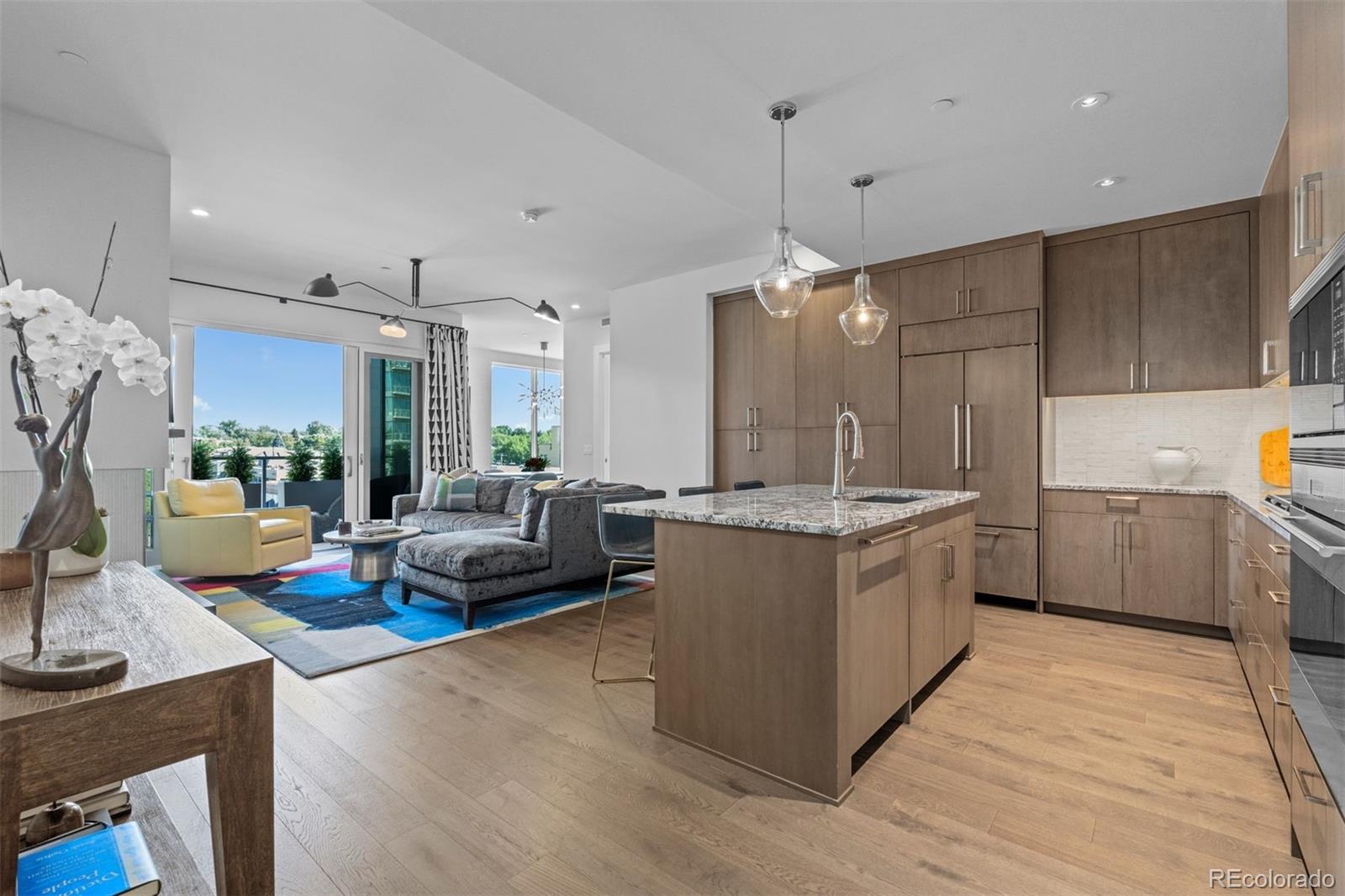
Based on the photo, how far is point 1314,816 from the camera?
4.46 feet

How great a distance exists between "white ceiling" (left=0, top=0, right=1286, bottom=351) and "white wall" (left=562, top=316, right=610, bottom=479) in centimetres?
318

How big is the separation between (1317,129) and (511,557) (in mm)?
3776

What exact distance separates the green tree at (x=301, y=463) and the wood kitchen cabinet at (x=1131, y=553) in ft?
23.5

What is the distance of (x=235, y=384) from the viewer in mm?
6516

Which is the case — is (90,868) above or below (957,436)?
below

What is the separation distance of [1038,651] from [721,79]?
3.22 metres

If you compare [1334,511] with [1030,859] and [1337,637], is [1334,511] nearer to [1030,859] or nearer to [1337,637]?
[1337,637]

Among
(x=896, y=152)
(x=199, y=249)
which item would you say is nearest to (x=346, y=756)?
(x=896, y=152)

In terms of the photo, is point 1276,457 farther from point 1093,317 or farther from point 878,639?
point 878,639

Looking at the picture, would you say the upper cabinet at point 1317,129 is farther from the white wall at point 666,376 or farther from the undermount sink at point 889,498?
the white wall at point 666,376

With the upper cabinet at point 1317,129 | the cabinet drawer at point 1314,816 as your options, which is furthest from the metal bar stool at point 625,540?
the upper cabinet at point 1317,129

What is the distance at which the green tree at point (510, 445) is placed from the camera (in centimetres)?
960

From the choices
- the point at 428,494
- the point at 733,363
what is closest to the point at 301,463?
the point at 428,494

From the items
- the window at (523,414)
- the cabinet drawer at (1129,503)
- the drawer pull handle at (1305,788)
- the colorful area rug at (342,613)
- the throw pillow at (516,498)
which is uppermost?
the window at (523,414)
